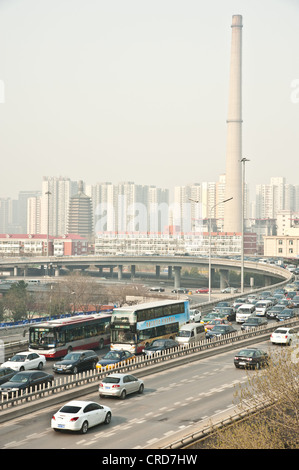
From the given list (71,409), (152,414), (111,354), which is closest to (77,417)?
(71,409)

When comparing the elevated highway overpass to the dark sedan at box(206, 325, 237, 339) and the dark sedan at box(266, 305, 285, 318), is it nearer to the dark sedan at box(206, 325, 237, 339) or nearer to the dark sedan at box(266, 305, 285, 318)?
the dark sedan at box(266, 305, 285, 318)

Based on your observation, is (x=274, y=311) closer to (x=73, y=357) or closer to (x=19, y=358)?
(x=73, y=357)

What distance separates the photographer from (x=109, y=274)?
519 feet

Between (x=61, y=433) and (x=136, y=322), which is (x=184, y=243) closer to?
(x=136, y=322)

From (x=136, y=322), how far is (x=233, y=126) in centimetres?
15089

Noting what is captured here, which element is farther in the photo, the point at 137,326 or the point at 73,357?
the point at 137,326

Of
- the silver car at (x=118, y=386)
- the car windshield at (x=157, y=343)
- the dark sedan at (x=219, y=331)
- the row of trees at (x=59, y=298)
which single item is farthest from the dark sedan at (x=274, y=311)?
the row of trees at (x=59, y=298)

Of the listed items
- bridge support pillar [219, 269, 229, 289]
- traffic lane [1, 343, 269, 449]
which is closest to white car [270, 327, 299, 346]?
traffic lane [1, 343, 269, 449]

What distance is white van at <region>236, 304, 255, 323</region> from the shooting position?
42.7 metres

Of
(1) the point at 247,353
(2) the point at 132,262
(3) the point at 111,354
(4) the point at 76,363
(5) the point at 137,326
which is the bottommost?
(2) the point at 132,262

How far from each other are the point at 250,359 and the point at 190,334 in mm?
6143

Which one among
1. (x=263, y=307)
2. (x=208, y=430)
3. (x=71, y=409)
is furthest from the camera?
(x=263, y=307)

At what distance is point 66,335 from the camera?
3166 centimetres
